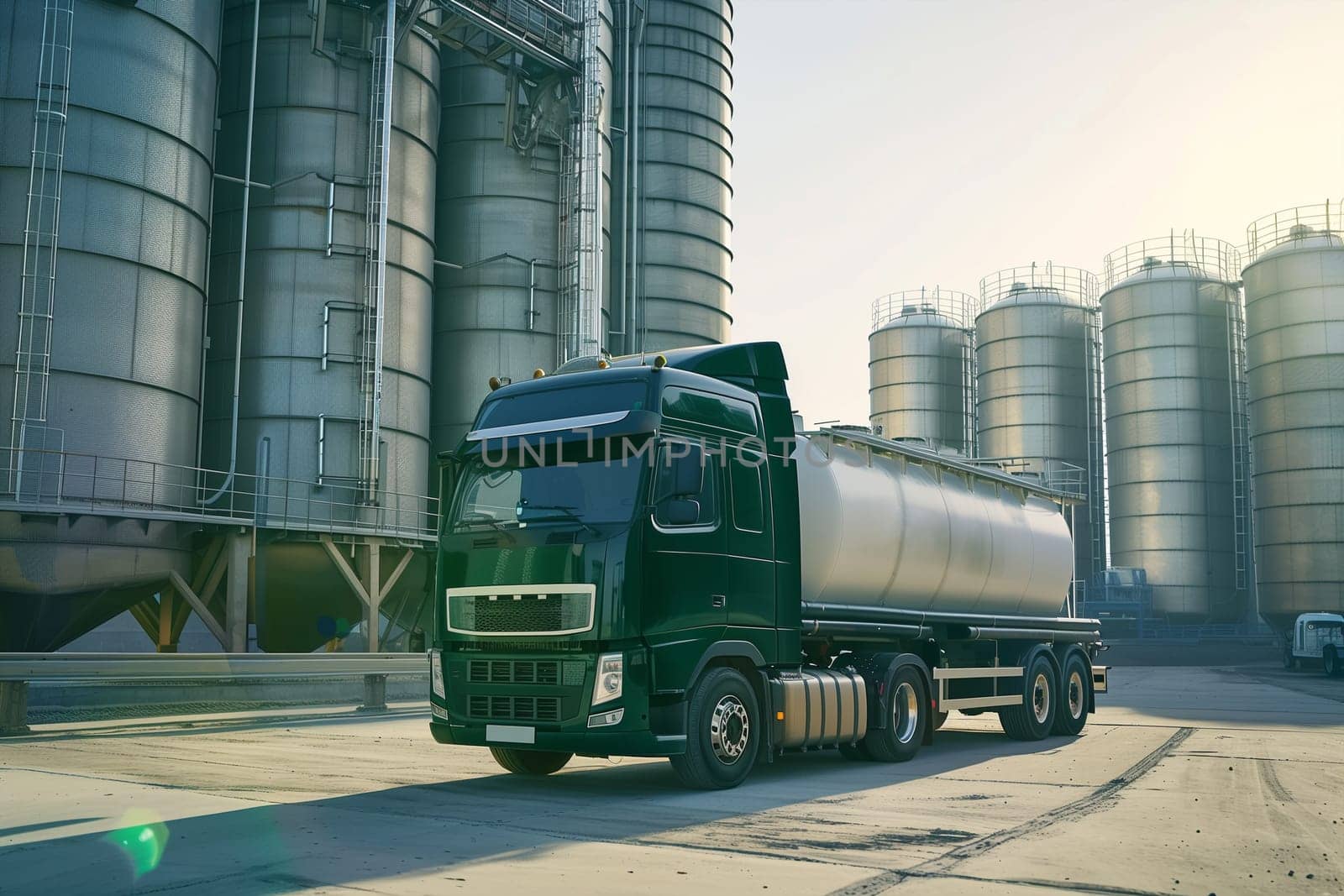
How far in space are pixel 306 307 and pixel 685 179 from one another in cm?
1571

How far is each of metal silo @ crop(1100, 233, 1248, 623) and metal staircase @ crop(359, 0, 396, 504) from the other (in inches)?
1486

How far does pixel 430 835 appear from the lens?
757cm

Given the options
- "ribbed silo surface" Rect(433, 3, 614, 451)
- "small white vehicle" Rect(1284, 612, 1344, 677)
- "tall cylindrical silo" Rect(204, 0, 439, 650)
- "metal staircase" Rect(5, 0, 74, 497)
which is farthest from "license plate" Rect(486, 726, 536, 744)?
"small white vehicle" Rect(1284, 612, 1344, 677)

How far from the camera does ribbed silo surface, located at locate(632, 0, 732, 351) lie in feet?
122

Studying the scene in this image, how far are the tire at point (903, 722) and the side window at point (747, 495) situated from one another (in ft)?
9.79

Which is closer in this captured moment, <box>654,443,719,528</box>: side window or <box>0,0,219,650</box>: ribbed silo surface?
<box>654,443,719,528</box>: side window

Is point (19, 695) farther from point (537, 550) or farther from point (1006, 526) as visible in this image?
point (1006, 526)

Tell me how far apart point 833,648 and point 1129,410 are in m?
45.4

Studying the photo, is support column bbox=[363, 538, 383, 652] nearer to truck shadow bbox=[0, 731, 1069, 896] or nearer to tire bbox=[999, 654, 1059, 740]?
tire bbox=[999, 654, 1059, 740]

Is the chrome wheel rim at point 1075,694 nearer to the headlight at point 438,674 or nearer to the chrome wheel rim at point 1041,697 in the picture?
the chrome wheel rim at point 1041,697

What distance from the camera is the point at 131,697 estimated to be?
62.0 ft

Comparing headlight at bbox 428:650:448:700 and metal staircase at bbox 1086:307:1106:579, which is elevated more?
metal staircase at bbox 1086:307:1106:579

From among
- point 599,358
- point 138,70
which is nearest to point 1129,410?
point 138,70

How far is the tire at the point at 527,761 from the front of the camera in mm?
11078
